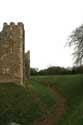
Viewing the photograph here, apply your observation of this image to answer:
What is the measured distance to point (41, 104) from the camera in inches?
1462

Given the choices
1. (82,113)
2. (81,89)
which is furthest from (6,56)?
(82,113)

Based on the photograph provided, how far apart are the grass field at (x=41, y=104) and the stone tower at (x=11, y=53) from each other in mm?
1244

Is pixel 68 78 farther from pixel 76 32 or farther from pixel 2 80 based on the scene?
pixel 2 80

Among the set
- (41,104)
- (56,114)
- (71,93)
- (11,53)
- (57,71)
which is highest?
(11,53)

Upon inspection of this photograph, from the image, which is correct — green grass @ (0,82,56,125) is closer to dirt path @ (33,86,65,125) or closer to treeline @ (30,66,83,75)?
dirt path @ (33,86,65,125)

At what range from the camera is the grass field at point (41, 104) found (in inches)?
1305

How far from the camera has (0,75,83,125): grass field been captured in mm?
33156

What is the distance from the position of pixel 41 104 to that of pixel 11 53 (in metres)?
7.47

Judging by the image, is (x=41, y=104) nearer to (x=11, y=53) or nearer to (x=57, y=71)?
(x=11, y=53)

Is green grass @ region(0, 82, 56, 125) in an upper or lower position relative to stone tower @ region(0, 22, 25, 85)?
lower

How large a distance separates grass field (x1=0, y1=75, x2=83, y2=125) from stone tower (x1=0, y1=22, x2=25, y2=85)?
124 centimetres

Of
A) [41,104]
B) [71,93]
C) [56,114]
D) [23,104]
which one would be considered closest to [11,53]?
[71,93]

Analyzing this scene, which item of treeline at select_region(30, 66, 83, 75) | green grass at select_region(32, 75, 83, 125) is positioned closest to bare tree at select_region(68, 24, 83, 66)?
green grass at select_region(32, 75, 83, 125)

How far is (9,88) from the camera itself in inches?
1565
